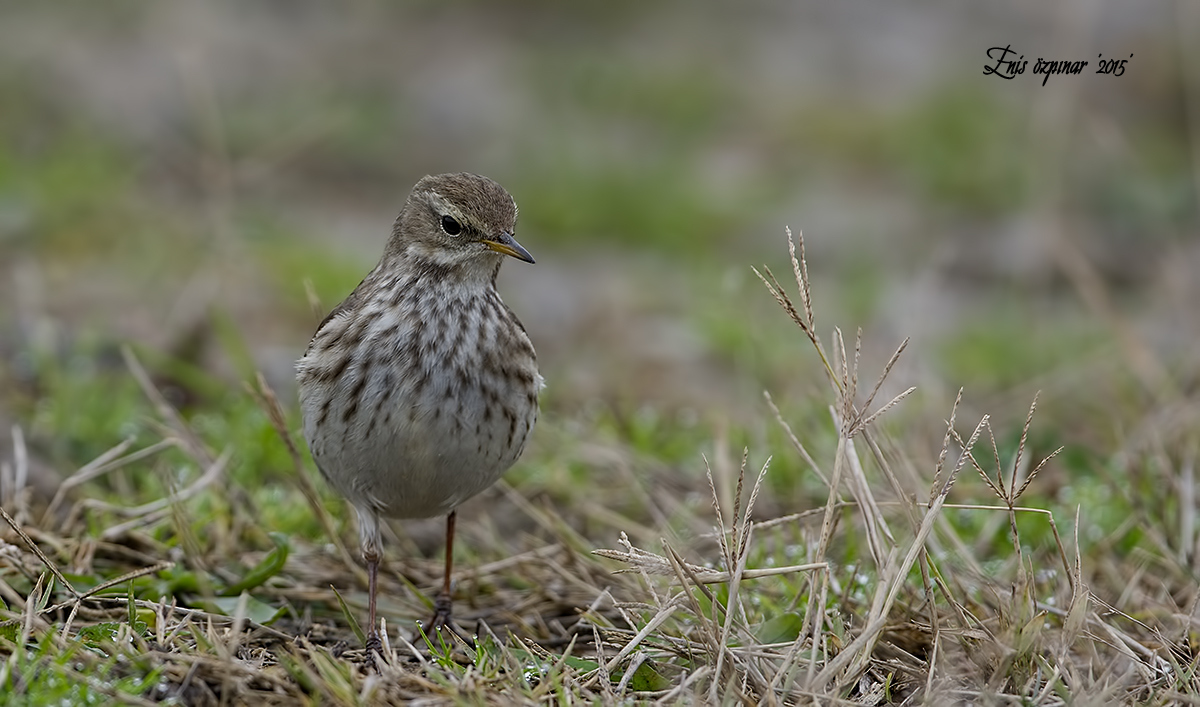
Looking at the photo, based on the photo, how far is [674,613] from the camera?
4637mm

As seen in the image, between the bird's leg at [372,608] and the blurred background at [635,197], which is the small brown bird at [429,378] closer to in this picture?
the bird's leg at [372,608]

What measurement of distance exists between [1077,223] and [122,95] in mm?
8643

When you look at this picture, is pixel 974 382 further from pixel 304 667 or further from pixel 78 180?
pixel 78 180

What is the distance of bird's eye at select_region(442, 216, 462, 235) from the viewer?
5.43m

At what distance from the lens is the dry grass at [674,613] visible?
4.13 meters

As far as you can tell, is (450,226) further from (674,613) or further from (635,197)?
(635,197)

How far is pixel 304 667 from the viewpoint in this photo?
161 inches

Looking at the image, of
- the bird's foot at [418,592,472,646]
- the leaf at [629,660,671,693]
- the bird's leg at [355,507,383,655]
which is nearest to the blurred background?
the bird's leg at [355,507,383,655]

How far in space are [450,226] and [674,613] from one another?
68.4 inches

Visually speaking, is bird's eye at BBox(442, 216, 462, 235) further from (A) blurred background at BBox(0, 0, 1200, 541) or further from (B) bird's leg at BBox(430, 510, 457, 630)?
(B) bird's leg at BBox(430, 510, 457, 630)

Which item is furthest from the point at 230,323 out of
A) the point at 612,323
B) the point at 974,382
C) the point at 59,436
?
the point at 974,382

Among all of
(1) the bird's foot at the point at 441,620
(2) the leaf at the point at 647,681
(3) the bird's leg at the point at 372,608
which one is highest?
(2) the leaf at the point at 647,681

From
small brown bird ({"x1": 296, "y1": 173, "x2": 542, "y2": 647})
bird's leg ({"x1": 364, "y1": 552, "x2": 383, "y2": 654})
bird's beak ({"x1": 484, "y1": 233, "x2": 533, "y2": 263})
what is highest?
bird's beak ({"x1": 484, "y1": 233, "x2": 533, "y2": 263})

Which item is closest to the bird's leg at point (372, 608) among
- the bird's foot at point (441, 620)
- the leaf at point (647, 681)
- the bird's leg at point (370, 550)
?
the bird's leg at point (370, 550)
